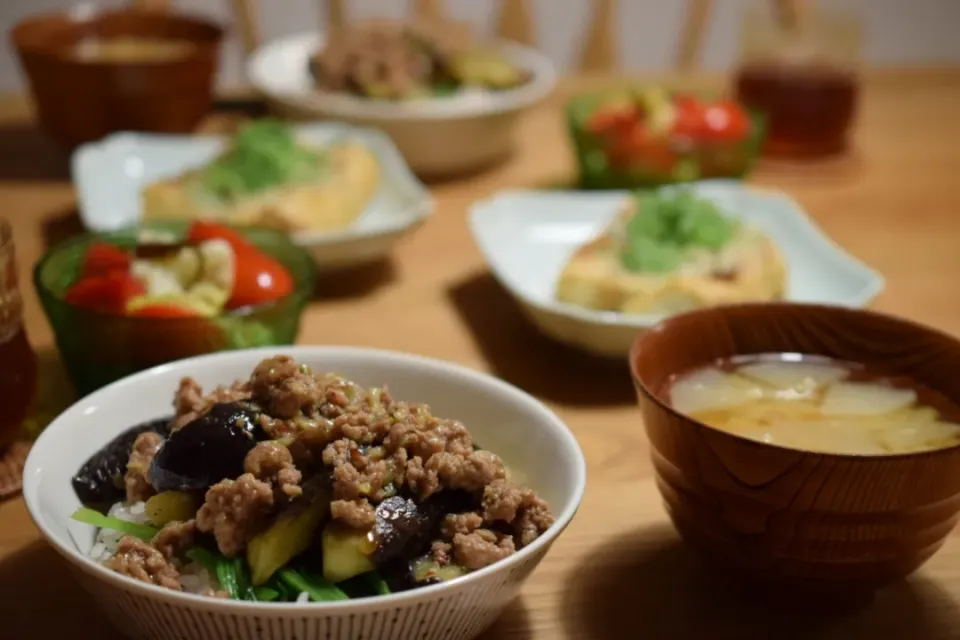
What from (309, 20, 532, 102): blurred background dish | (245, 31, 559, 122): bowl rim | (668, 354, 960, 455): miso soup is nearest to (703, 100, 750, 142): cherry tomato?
(245, 31, 559, 122): bowl rim

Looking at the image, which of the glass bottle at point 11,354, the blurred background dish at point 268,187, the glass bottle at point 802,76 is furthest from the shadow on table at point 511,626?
the glass bottle at point 802,76

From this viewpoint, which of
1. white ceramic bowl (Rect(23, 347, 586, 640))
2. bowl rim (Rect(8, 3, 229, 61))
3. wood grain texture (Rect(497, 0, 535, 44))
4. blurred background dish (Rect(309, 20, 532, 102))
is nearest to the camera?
white ceramic bowl (Rect(23, 347, 586, 640))

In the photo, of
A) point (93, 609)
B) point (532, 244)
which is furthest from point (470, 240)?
point (93, 609)

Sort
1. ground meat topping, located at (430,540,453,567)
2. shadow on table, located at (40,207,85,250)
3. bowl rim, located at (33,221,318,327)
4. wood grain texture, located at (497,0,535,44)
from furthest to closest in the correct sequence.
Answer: wood grain texture, located at (497,0,535,44), shadow on table, located at (40,207,85,250), bowl rim, located at (33,221,318,327), ground meat topping, located at (430,540,453,567)

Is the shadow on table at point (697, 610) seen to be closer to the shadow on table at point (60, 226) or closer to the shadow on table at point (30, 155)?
the shadow on table at point (60, 226)

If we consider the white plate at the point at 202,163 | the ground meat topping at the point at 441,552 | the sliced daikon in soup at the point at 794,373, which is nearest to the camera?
the ground meat topping at the point at 441,552

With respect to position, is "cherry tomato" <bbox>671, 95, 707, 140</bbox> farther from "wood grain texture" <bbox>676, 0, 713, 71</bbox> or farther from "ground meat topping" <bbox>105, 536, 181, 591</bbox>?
"ground meat topping" <bbox>105, 536, 181, 591</bbox>
